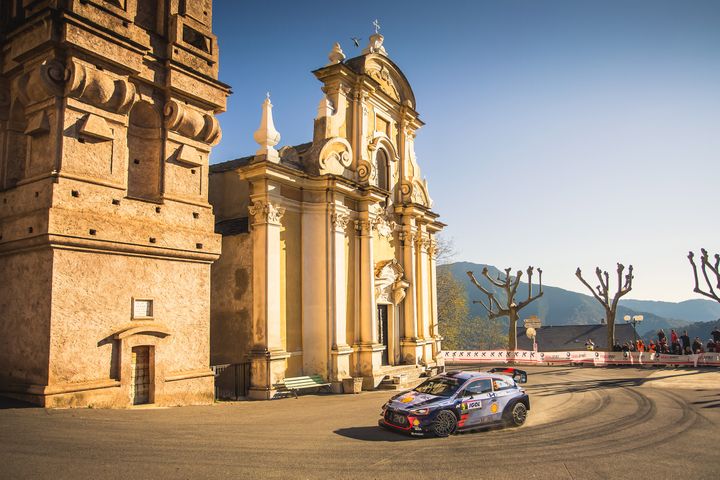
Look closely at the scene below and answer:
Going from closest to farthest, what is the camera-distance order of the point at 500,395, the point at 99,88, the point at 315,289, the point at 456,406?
the point at 456,406 < the point at 500,395 < the point at 99,88 < the point at 315,289

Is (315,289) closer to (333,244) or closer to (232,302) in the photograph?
(333,244)

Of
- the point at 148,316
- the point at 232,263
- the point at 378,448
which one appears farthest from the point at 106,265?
the point at 378,448

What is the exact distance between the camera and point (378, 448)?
10641 mm

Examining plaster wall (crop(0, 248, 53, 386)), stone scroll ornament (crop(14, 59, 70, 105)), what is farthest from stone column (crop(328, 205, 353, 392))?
stone scroll ornament (crop(14, 59, 70, 105))

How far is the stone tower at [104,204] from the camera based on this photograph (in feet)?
40.1

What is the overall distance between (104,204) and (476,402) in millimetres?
10442

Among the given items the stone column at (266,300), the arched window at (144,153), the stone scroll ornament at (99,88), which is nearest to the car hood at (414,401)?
the stone column at (266,300)

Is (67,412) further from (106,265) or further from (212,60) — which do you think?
(212,60)

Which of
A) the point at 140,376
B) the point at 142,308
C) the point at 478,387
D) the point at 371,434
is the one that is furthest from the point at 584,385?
the point at 142,308

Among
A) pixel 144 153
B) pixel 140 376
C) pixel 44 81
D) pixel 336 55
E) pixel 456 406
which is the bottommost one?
pixel 456 406

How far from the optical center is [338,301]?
815 inches

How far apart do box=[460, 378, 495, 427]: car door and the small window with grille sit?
8.48m

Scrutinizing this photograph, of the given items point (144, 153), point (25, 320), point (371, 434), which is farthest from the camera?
point (144, 153)

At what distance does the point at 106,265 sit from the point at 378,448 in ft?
26.3
